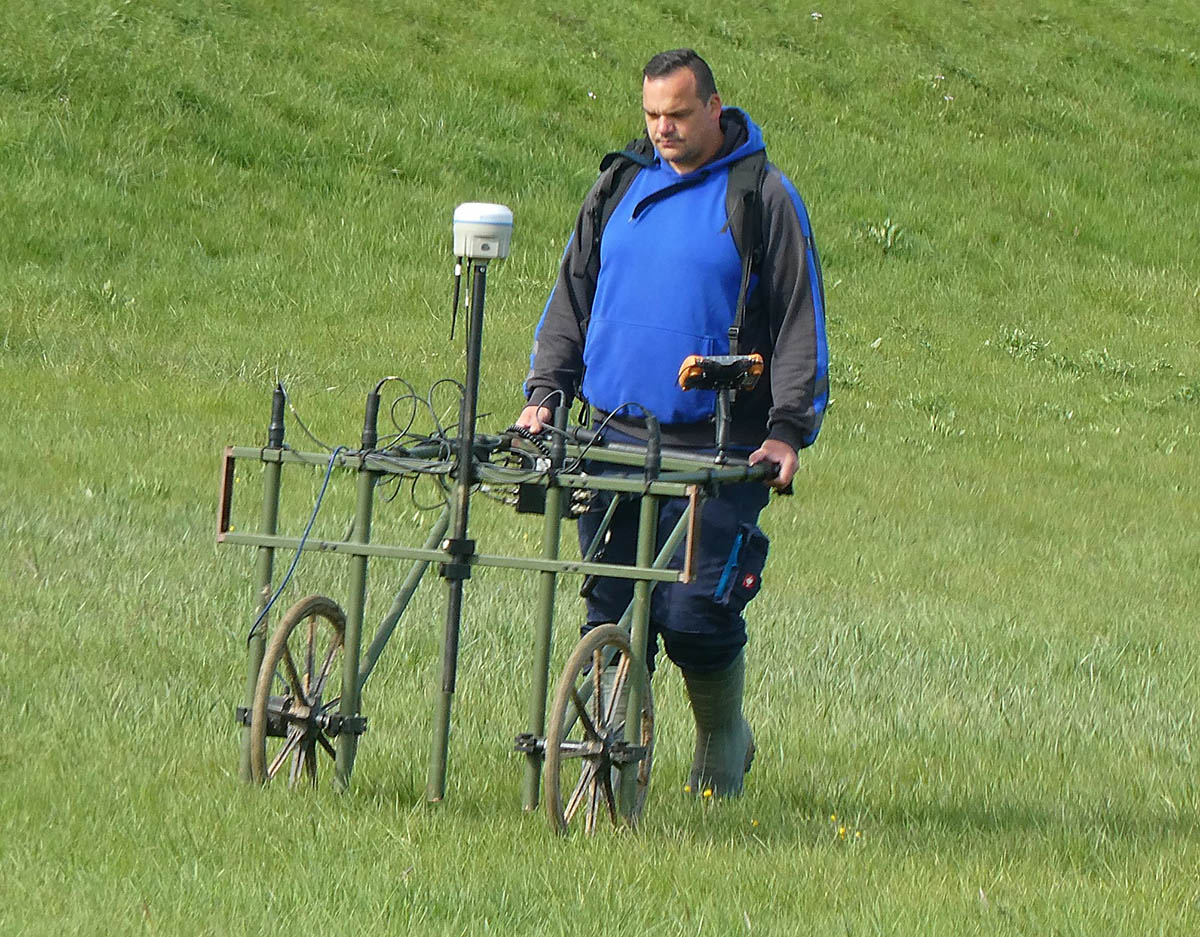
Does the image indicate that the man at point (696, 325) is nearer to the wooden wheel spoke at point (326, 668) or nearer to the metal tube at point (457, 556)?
the metal tube at point (457, 556)

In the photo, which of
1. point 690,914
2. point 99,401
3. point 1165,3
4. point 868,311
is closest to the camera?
point 690,914

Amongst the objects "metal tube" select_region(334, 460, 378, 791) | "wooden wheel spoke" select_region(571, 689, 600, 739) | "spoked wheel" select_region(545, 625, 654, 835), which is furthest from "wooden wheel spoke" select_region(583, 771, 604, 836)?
"metal tube" select_region(334, 460, 378, 791)

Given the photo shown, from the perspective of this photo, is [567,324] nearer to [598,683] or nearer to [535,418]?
[535,418]

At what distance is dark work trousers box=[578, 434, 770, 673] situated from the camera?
19.3 feet

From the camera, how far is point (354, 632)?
543cm

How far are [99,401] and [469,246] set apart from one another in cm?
860

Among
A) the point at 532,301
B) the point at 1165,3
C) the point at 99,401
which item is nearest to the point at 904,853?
the point at 99,401

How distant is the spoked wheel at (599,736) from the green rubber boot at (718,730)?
649 mm

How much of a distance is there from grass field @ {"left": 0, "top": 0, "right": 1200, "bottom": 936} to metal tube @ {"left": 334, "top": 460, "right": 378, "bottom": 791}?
157 millimetres

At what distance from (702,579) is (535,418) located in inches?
27.0

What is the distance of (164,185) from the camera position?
17.6 meters

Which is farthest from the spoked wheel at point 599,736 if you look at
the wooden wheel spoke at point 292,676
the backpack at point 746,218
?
the backpack at point 746,218

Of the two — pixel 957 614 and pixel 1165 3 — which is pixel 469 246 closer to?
pixel 957 614

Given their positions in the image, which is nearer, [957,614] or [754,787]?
[754,787]
